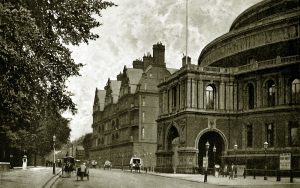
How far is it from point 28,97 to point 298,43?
138 ft

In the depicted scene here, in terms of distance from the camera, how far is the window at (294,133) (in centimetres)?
5328

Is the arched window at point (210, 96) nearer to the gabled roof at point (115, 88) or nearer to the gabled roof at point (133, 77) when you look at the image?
the gabled roof at point (133, 77)

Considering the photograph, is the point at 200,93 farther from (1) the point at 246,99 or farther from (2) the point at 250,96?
(2) the point at 250,96

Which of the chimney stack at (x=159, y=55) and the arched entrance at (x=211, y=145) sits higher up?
the chimney stack at (x=159, y=55)

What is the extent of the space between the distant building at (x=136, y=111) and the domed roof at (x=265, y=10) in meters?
22.4

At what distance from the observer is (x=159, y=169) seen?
218 feet

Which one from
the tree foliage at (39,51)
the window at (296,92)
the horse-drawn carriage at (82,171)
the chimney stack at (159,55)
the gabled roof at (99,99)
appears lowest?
the horse-drawn carriage at (82,171)

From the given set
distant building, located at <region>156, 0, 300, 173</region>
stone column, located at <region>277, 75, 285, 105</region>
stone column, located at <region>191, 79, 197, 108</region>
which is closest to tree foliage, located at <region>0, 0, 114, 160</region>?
distant building, located at <region>156, 0, 300, 173</region>

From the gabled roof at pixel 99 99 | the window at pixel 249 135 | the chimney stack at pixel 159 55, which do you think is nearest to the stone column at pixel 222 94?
the window at pixel 249 135

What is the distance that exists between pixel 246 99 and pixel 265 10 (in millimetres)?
Answer: 12023

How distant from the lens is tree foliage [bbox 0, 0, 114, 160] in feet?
49.7

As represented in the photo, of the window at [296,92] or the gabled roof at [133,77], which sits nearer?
the window at [296,92]

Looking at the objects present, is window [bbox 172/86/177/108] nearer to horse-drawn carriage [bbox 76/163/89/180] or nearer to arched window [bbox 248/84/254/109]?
arched window [bbox 248/84/254/109]

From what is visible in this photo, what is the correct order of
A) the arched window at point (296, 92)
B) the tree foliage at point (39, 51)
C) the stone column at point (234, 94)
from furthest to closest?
the stone column at point (234, 94)
the arched window at point (296, 92)
the tree foliage at point (39, 51)
